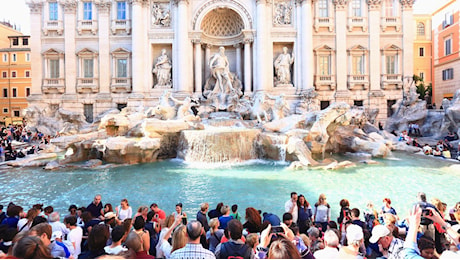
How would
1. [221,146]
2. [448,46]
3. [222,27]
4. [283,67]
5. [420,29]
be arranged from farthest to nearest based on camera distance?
[420,29] < [448,46] < [222,27] < [283,67] < [221,146]

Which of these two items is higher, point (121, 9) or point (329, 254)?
point (121, 9)

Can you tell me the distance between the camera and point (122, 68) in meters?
20.4

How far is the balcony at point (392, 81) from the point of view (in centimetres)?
2028

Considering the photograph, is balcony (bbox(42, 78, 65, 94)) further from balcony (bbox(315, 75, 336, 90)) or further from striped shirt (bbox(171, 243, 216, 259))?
striped shirt (bbox(171, 243, 216, 259))

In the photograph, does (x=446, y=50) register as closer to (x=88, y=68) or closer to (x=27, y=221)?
(x=88, y=68)

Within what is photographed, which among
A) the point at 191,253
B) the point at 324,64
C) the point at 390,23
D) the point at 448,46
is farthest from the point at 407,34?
the point at 191,253

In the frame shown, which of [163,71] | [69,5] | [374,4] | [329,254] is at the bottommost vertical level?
[329,254]

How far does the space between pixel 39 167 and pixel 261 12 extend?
1461 cm

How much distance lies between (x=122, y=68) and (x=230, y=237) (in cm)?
1958

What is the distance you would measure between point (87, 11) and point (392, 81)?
2069cm

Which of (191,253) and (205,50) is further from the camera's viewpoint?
(205,50)

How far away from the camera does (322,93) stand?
66.4ft

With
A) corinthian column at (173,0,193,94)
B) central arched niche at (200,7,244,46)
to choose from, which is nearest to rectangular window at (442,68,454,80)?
central arched niche at (200,7,244,46)

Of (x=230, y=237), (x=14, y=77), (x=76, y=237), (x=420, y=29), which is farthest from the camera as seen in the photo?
(x=14, y=77)
